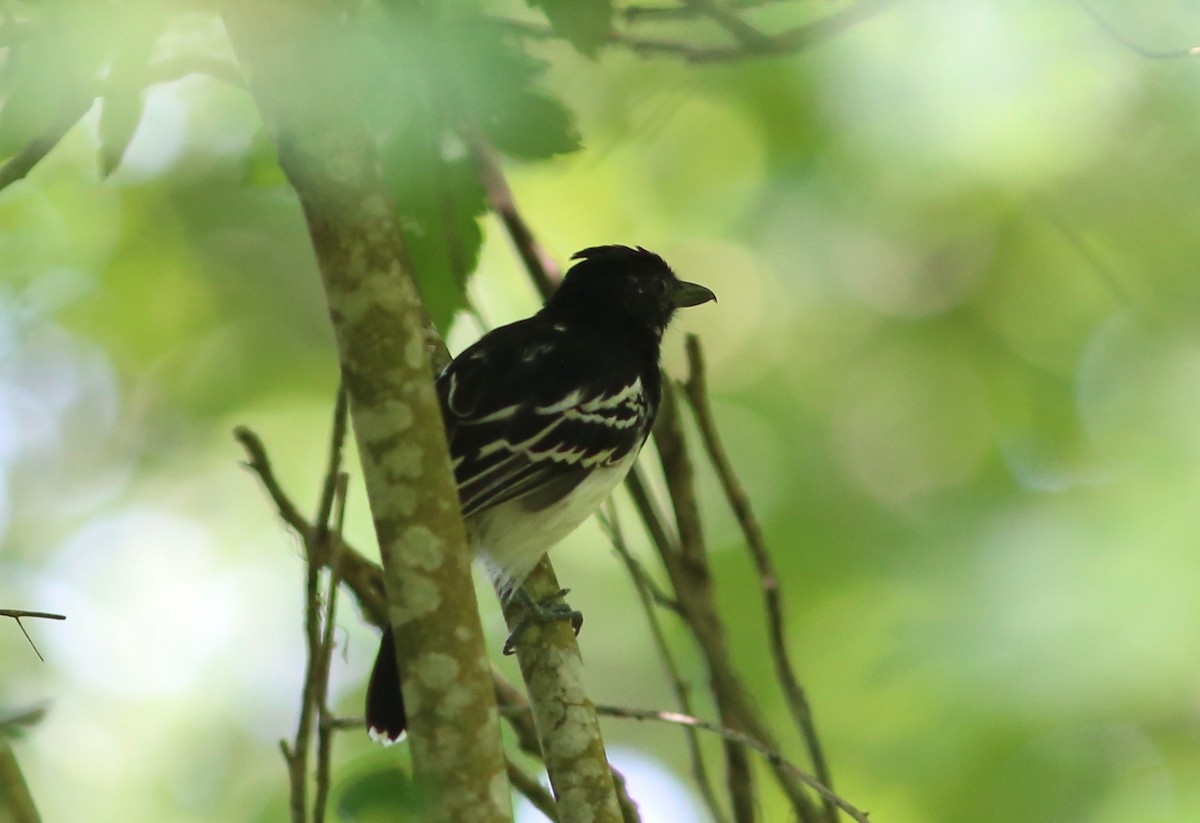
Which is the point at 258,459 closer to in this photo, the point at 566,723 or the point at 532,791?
the point at 566,723

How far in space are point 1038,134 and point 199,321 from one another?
5517 millimetres

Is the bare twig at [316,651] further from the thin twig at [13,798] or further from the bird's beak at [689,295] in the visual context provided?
the bird's beak at [689,295]

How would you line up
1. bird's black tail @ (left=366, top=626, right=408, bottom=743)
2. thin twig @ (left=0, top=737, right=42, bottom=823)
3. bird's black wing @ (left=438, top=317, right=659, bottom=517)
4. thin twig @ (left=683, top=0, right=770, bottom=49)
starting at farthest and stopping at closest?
bird's black wing @ (left=438, top=317, right=659, bottom=517) < bird's black tail @ (left=366, top=626, right=408, bottom=743) < thin twig @ (left=683, top=0, right=770, bottom=49) < thin twig @ (left=0, top=737, right=42, bottom=823)

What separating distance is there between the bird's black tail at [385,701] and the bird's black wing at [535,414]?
539mm

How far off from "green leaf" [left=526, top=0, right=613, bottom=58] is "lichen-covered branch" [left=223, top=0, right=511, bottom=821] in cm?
44

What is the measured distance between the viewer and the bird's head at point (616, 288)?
546 cm

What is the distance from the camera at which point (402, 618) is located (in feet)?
7.47

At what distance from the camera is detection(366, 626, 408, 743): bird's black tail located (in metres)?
3.88

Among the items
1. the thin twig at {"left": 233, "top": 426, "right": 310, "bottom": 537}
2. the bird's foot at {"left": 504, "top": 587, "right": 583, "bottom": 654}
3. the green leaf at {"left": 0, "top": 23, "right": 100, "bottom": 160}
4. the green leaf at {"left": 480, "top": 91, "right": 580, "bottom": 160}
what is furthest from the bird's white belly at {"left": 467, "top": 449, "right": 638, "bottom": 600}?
the green leaf at {"left": 0, "top": 23, "right": 100, "bottom": 160}

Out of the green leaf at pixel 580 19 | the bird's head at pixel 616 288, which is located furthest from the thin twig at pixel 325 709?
the bird's head at pixel 616 288

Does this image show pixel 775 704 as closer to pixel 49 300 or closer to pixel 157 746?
pixel 157 746

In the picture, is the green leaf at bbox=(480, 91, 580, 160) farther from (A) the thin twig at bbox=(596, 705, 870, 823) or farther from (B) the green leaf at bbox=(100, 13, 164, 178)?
(A) the thin twig at bbox=(596, 705, 870, 823)

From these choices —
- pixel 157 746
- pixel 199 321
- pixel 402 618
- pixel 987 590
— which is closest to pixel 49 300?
pixel 199 321

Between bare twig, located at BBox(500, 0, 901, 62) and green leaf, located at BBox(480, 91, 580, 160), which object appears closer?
green leaf, located at BBox(480, 91, 580, 160)
